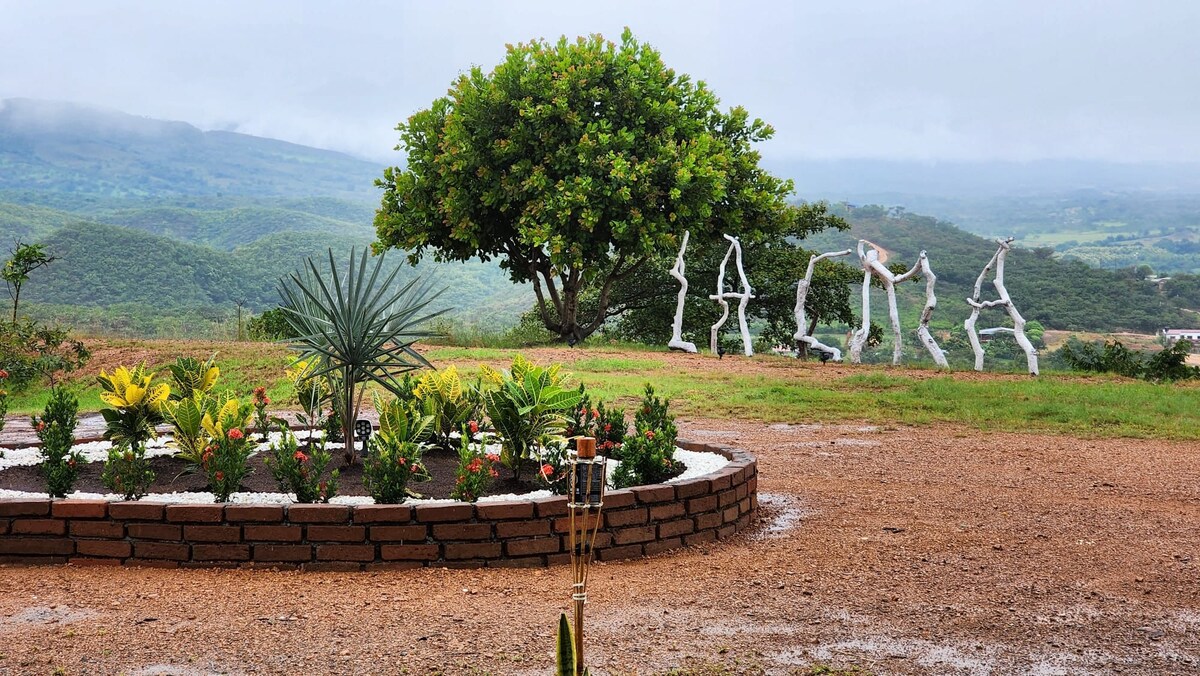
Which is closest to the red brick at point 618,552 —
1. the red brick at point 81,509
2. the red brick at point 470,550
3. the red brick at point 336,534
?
the red brick at point 470,550

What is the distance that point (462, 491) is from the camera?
5102mm

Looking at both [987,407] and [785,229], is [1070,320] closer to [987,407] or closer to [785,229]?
[785,229]

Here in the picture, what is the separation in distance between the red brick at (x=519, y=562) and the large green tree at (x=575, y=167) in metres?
14.3

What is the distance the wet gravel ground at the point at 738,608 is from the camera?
3709 millimetres

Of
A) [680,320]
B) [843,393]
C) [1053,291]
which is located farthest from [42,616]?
[1053,291]

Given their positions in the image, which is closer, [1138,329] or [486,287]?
[1138,329]

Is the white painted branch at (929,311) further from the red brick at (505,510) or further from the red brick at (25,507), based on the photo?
the red brick at (25,507)

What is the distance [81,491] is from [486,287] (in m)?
61.2

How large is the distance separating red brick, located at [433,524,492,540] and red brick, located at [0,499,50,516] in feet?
6.37

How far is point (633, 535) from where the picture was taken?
5211mm

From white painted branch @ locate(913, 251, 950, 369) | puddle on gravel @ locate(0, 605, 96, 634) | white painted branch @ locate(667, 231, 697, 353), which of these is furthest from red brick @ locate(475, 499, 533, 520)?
white painted branch @ locate(667, 231, 697, 353)

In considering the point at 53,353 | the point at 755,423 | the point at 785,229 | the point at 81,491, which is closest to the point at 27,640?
the point at 81,491

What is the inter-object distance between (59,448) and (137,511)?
97 cm

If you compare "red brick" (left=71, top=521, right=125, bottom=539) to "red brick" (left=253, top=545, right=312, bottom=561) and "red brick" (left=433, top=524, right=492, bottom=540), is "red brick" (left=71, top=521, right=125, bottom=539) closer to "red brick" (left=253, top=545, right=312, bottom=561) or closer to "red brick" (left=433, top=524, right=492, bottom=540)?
"red brick" (left=253, top=545, right=312, bottom=561)
